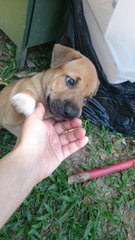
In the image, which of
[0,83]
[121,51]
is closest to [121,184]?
[121,51]

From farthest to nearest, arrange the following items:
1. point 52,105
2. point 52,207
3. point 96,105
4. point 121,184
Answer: point 96,105 < point 121,184 < point 52,207 < point 52,105

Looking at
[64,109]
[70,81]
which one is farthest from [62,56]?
[64,109]

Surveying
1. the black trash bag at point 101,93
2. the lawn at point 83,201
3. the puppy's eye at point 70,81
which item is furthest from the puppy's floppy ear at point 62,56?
the lawn at point 83,201

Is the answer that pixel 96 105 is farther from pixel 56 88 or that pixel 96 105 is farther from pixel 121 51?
pixel 56 88

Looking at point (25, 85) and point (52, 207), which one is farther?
point (52, 207)

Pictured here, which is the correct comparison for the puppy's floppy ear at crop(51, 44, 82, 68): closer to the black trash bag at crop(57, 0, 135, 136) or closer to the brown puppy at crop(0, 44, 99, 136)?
the brown puppy at crop(0, 44, 99, 136)

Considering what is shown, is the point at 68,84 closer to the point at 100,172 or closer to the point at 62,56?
the point at 62,56
